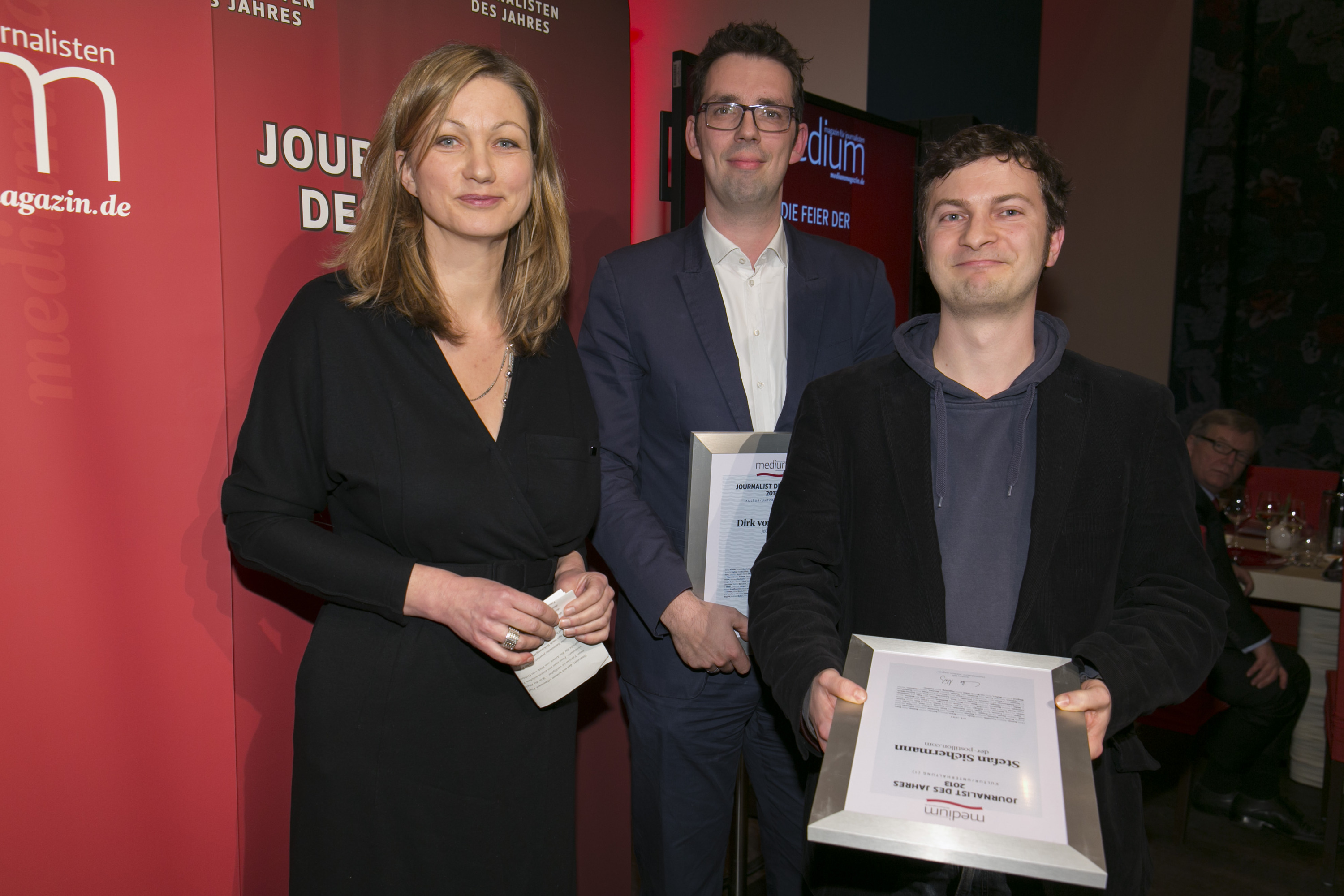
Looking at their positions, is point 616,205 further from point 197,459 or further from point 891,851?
point 891,851

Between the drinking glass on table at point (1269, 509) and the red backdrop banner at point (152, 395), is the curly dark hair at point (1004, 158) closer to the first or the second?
the red backdrop banner at point (152, 395)

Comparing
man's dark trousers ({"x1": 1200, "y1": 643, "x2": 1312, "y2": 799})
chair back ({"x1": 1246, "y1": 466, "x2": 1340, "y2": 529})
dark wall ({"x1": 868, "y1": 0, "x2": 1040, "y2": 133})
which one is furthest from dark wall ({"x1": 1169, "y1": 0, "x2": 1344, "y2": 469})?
man's dark trousers ({"x1": 1200, "y1": 643, "x2": 1312, "y2": 799})

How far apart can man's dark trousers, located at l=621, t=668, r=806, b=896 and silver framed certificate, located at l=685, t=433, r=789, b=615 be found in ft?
0.85

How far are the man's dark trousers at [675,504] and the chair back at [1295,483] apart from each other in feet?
14.1

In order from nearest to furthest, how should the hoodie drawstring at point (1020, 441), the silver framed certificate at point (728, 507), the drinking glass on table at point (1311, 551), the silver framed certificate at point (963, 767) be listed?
the silver framed certificate at point (963, 767) < the hoodie drawstring at point (1020, 441) < the silver framed certificate at point (728, 507) < the drinking glass on table at point (1311, 551)

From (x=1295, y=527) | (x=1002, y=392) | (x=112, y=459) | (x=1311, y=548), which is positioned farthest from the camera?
(x=1295, y=527)

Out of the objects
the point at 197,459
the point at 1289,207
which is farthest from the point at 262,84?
the point at 1289,207

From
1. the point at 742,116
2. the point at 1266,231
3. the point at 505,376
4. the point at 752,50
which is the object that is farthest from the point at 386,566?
the point at 1266,231

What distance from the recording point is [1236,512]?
202 inches

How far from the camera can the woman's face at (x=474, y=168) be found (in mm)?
1800

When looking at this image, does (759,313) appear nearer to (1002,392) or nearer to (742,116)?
(742,116)

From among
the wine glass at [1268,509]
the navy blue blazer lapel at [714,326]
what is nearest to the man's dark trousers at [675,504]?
the navy blue blazer lapel at [714,326]

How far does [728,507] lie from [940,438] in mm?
562

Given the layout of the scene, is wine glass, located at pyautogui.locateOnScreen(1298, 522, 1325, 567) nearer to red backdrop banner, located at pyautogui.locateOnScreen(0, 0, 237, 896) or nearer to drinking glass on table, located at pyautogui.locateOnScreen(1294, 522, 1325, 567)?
drinking glass on table, located at pyautogui.locateOnScreen(1294, 522, 1325, 567)
